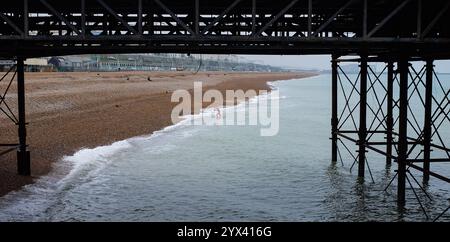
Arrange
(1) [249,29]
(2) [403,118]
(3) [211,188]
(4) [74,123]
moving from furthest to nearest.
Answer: (4) [74,123], (3) [211,188], (1) [249,29], (2) [403,118]

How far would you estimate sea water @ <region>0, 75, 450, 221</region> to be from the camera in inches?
498

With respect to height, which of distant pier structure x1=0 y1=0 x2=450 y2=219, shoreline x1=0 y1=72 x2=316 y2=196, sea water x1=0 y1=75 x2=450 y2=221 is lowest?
sea water x1=0 y1=75 x2=450 y2=221

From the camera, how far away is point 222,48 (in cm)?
1180

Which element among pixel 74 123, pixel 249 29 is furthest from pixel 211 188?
pixel 74 123

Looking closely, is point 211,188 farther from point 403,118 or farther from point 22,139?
point 403,118

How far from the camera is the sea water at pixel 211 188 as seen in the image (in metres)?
12.6

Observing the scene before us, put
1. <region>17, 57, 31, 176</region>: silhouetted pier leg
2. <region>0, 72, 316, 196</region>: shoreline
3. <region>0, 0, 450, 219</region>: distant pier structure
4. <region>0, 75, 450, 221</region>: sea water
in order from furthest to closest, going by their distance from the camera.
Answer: <region>0, 72, 316, 196</region>: shoreline, <region>17, 57, 31, 176</region>: silhouetted pier leg, <region>0, 75, 450, 221</region>: sea water, <region>0, 0, 450, 219</region>: distant pier structure

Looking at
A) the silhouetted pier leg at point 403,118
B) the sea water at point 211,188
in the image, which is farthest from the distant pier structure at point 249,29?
the sea water at point 211,188

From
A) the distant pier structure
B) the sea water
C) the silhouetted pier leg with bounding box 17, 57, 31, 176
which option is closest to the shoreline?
the silhouetted pier leg with bounding box 17, 57, 31, 176

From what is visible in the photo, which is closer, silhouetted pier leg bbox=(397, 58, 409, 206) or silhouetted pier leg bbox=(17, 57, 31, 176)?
silhouetted pier leg bbox=(397, 58, 409, 206)

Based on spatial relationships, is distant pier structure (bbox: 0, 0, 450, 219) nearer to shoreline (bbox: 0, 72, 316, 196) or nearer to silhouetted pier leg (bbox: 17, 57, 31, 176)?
silhouetted pier leg (bbox: 17, 57, 31, 176)

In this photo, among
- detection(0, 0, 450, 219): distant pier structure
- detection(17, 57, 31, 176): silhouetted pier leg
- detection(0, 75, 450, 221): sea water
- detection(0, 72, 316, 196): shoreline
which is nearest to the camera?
detection(0, 0, 450, 219): distant pier structure

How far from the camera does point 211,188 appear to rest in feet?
51.3
